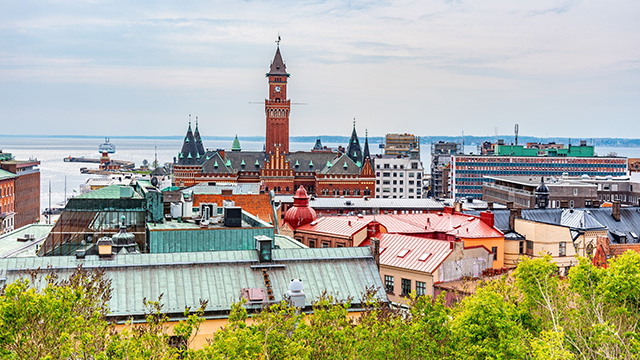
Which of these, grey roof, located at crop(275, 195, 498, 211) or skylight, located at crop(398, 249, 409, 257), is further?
grey roof, located at crop(275, 195, 498, 211)

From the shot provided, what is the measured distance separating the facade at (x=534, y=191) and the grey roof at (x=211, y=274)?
7141cm

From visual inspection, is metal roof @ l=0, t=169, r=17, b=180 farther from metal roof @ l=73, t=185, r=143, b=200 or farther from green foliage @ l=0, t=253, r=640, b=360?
green foliage @ l=0, t=253, r=640, b=360

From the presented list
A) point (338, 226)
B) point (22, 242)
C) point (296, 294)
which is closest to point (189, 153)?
point (338, 226)

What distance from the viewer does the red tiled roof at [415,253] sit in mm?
51469

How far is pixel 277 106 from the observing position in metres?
144

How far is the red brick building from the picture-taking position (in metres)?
124

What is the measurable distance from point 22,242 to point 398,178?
118 m

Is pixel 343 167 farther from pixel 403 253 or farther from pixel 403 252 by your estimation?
pixel 403 253

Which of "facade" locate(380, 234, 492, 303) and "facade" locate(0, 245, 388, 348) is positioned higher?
"facade" locate(0, 245, 388, 348)

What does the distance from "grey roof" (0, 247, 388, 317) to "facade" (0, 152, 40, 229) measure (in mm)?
94493

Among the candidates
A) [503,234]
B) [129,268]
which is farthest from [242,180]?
[129,268]

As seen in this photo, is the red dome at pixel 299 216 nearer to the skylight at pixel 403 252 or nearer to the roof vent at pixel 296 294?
the skylight at pixel 403 252

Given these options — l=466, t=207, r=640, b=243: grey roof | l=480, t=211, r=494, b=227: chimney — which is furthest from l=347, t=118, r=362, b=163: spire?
l=480, t=211, r=494, b=227: chimney

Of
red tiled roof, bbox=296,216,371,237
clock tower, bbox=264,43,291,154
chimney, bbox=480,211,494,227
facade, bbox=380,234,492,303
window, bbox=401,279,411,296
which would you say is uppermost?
clock tower, bbox=264,43,291,154
